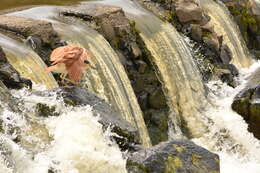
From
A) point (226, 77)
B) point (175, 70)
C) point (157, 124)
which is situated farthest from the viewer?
point (226, 77)

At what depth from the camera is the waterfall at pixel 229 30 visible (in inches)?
619

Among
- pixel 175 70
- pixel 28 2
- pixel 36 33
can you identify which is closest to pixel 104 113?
pixel 36 33

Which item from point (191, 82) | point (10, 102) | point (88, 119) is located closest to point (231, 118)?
point (191, 82)

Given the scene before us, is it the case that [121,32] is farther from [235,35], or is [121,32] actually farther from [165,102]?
[235,35]

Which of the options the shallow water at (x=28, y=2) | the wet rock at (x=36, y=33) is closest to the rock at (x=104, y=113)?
the wet rock at (x=36, y=33)

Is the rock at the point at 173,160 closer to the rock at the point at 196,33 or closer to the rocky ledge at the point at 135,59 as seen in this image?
the rocky ledge at the point at 135,59

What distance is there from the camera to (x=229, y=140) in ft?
37.5

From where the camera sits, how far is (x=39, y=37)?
9.89 m

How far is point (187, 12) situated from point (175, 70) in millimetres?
3019

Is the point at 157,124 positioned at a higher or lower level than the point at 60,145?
lower

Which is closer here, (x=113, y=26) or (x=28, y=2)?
(x=113, y=26)

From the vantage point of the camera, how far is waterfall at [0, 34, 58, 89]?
8.59 metres

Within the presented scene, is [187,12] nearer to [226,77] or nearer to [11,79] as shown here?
[226,77]

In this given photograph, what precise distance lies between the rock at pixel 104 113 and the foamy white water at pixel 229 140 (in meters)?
3.57
